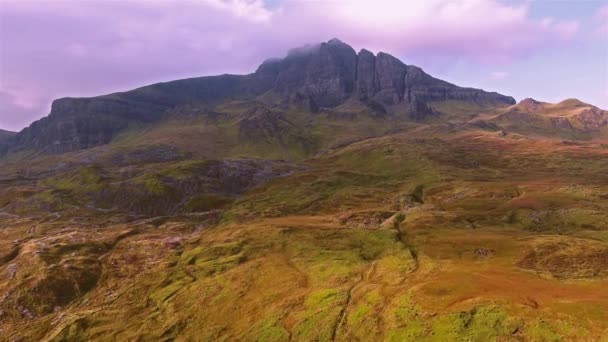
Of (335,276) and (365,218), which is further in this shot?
(365,218)

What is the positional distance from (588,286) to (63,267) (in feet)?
483

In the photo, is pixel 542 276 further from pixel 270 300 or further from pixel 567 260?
pixel 270 300

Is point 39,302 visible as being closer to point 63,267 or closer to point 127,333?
point 63,267

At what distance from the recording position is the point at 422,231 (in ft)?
479

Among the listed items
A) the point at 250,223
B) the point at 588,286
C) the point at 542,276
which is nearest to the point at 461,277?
the point at 542,276

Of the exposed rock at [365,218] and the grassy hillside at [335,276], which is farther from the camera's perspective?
the exposed rock at [365,218]

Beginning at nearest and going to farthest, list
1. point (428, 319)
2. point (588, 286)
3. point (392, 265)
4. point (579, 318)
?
point (579, 318) < point (428, 319) < point (588, 286) < point (392, 265)

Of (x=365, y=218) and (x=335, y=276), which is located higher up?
(x=365, y=218)

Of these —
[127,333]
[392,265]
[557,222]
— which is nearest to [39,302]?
[127,333]

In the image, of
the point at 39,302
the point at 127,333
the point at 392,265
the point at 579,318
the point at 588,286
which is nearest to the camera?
the point at 579,318

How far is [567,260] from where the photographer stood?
106 metres

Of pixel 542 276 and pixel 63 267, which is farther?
pixel 63 267

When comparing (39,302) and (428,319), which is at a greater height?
(428,319)

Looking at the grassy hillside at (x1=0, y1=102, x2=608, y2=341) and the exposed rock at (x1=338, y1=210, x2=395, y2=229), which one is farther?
the exposed rock at (x1=338, y1=210, x2=395, y2=229)
